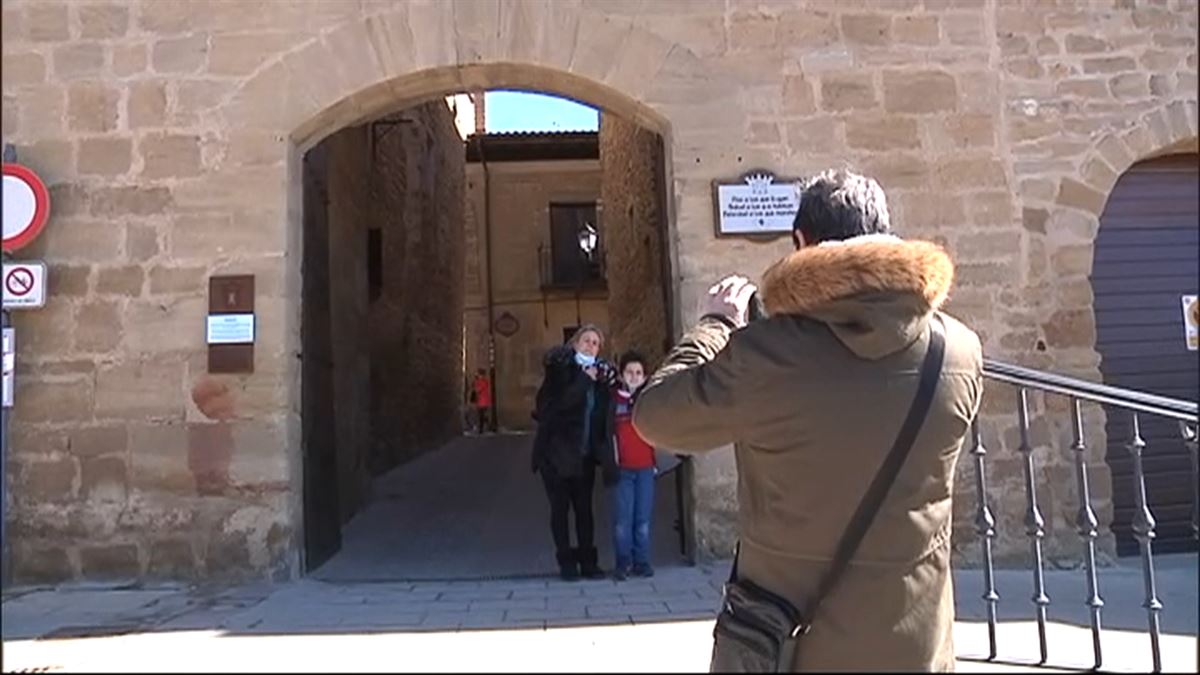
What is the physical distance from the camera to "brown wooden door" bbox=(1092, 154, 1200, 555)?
546 cm

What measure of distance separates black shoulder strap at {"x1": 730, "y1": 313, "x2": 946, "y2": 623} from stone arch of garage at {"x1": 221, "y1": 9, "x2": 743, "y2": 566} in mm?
3346

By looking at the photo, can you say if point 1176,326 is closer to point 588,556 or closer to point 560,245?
point 588,556

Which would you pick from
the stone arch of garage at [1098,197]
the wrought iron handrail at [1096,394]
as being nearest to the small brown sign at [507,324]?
the stone arch of garage at [1098,197]

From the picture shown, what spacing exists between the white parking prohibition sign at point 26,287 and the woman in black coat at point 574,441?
2.51m

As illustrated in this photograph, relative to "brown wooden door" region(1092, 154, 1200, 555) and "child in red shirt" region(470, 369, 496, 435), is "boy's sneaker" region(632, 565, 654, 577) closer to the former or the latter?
"brown wooden door" region(1092, 154, 1200, 555)

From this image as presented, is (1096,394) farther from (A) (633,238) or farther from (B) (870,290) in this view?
(A) (633,238)

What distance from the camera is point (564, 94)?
5.66m

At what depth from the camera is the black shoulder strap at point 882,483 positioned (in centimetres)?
189

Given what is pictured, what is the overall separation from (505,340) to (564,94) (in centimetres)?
1759

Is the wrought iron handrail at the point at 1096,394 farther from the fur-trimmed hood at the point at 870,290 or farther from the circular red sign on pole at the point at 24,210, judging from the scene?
the circular red sign on pole at the point at 24,210

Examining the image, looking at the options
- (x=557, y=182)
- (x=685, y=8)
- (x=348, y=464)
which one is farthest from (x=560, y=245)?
(x=685, y=8)

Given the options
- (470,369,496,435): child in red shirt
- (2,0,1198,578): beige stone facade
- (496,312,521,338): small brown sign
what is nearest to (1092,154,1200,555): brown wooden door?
(2,0,1198,578): beige stone facade

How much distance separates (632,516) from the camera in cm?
515

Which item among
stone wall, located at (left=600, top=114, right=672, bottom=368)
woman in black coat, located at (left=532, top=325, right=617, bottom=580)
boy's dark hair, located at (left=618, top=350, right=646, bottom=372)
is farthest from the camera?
stone wall, located at (left=600, top=114, right=672, bottom=368)
